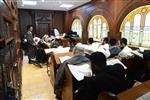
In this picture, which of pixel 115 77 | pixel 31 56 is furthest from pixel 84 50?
pixel 31 56

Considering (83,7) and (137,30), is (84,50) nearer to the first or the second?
(137,30)

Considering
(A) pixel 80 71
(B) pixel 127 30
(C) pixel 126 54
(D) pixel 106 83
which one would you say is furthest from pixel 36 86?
(B) pixel 127 30

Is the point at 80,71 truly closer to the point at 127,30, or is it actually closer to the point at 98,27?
the point at 127,30

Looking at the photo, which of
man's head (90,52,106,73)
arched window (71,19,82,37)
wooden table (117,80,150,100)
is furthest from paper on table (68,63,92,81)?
arched window (71,19,82,37)

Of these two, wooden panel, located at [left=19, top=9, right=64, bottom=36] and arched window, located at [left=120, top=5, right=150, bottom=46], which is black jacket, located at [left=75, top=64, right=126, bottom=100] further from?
wooden panel, located at [left=19, top=9, right=64, bottom=36]

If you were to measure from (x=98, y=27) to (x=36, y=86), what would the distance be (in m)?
3.41

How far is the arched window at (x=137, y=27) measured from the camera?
3.67m

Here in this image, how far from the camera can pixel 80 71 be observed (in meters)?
1.95

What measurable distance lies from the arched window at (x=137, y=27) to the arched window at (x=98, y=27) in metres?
0.84

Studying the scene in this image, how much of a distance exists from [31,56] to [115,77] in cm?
484

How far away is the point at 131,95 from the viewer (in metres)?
1.17

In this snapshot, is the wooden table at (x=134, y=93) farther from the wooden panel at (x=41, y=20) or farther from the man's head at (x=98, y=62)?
the wooden panel at (x=41, y=20)

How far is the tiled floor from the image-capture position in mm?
2986

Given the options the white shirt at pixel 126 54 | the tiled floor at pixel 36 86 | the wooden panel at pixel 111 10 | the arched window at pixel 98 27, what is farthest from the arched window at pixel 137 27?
the tiled floor at pixel 36 86
